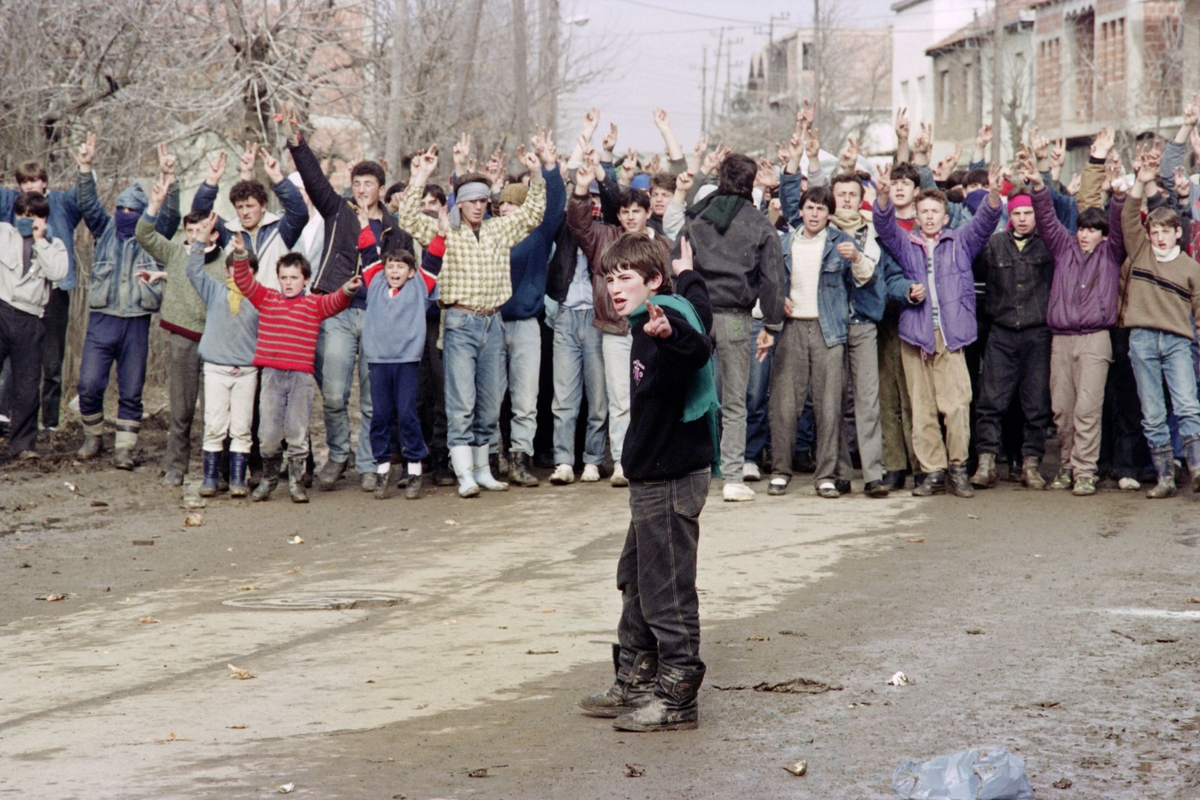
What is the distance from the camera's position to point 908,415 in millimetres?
11188

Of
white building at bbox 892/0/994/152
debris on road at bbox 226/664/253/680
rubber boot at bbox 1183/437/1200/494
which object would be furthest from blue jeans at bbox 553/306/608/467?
white building at bbox 892/0/994/152

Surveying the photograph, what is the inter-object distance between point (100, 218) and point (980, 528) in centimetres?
796

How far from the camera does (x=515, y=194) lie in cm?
1177

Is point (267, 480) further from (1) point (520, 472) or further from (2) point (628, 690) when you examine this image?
(2) point (628, 690)

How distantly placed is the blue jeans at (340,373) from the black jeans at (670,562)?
573cm

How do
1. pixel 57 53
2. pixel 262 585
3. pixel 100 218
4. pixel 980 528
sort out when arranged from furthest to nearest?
pixel 57 53
pixel 100 218
pixel 980 528
pixel 262 585

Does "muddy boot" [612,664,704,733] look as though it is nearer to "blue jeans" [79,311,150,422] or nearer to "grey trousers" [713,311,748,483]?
"grey trousers" [713,311,748,483]

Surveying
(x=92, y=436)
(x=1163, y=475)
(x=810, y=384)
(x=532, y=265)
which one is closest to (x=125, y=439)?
(x=92, y=436)

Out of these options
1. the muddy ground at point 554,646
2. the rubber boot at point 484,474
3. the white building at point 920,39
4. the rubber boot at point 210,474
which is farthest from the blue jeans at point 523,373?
the white building at point 920,39

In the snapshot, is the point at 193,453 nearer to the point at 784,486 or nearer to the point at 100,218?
the point at 100,218

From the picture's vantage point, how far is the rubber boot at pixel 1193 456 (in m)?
10.6

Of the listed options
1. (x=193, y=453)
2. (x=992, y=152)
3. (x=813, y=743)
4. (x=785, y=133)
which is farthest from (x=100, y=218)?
(x=785, y=133)

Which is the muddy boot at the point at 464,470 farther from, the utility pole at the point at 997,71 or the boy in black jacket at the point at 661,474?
the utility pole at the point at 997,71

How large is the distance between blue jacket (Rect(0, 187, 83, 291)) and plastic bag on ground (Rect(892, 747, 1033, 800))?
10.1 m
